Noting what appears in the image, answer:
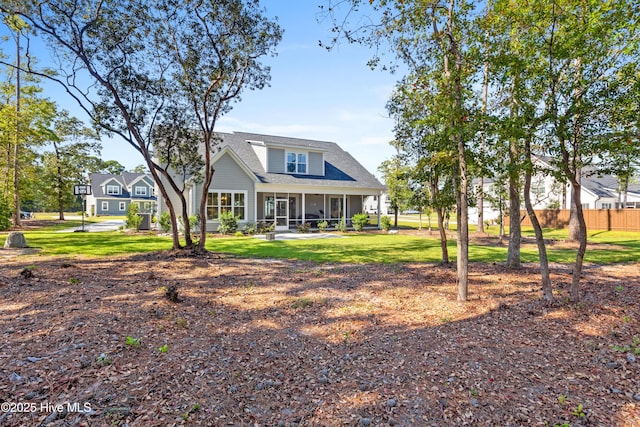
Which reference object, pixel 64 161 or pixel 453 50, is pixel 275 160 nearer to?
pixel 453 50

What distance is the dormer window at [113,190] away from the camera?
50.7m

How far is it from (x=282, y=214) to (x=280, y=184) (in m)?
2.52

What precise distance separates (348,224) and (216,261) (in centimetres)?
1428

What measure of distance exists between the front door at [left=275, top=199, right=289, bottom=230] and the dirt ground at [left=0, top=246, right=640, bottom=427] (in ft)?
47.8

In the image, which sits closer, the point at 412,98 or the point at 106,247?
the point at 412,98

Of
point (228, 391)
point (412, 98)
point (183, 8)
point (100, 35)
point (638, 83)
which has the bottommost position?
point (228, 391)

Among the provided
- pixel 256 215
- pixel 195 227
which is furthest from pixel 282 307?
pixel 256 215

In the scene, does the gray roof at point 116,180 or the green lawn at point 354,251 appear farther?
the gray roof at point 116,180

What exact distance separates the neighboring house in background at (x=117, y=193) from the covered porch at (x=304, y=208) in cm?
3358

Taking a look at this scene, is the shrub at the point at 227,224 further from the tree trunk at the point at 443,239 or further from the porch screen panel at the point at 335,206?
the tree trunk at the point at 443,239

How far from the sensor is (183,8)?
396 inches

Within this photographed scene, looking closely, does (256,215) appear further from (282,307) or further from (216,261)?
(282,307)

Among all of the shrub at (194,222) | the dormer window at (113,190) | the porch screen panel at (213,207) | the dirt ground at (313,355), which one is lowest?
the dirt ground at (313,355)

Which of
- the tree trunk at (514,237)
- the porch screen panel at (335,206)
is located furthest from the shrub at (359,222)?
the tree trunk at (514,237)
